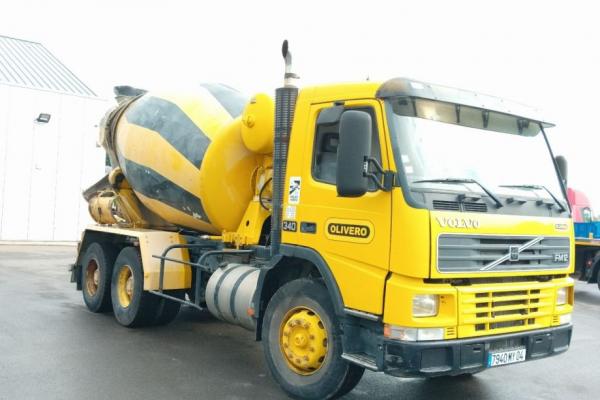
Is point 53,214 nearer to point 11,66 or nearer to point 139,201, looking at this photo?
point 11,66

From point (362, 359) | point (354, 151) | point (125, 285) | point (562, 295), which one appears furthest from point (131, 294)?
point (562, 295)

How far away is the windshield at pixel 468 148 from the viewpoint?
16.0ft

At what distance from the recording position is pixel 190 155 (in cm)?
745

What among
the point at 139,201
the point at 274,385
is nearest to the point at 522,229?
the point at 274,385

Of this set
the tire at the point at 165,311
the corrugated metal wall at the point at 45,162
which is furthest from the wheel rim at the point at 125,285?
the corrugated metal wall at the point at 45,162

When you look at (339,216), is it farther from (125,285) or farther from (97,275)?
(97,275)

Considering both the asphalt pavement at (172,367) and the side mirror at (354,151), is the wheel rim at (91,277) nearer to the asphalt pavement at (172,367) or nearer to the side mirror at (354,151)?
the asphalt pavement at (172,367)

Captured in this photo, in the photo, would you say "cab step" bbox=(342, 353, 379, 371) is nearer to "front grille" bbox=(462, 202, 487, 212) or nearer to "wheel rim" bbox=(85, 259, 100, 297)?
"front grille" bbox=(462, 202, 487, 212)

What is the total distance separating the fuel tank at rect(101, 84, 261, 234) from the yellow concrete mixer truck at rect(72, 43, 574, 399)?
0.05 meters

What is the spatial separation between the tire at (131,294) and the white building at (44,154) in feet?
50.1

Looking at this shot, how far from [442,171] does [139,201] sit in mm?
5576

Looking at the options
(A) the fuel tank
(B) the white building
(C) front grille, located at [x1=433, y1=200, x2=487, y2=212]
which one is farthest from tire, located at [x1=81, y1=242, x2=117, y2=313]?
(B) the white building

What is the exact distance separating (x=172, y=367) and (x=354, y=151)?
320 centimetres

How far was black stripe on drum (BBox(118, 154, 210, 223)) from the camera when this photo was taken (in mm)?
7633
